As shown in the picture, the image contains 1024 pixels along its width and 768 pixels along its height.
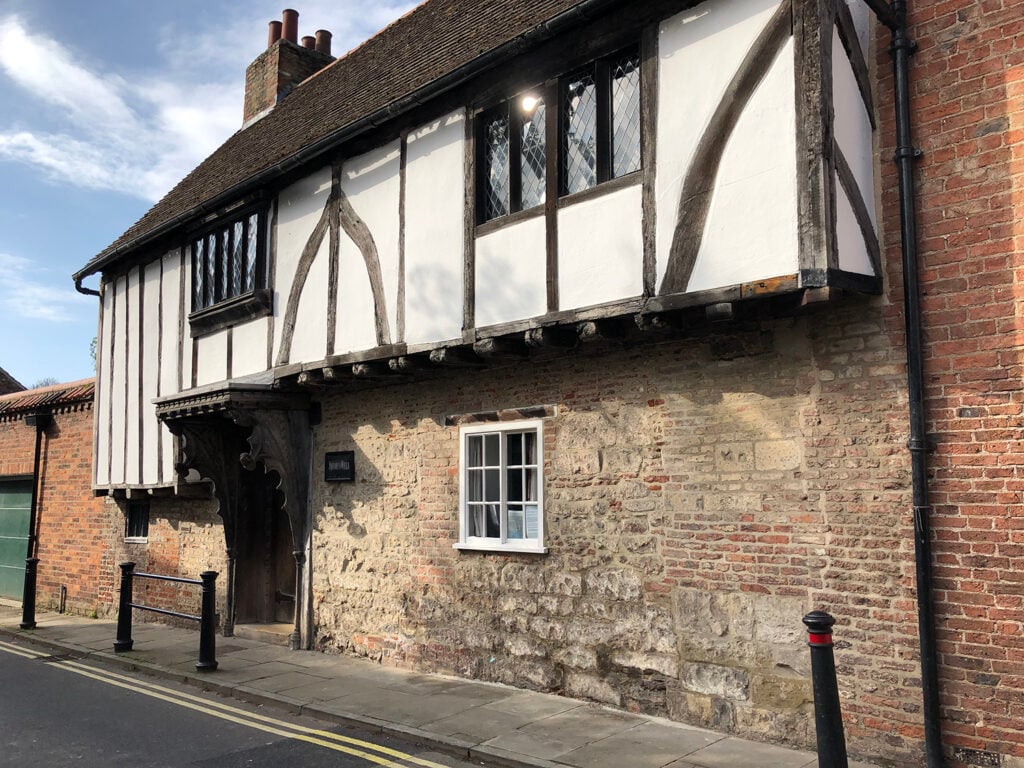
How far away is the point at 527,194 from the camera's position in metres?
7.70

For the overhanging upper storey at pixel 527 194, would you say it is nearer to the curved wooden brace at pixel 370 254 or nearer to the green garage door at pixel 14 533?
the curved wooden brace at pixel 370 254

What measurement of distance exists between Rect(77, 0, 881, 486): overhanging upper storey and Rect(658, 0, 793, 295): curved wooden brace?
0.02 m

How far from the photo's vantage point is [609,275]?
6.73m

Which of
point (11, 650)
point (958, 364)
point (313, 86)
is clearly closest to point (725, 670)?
point (958, 364)

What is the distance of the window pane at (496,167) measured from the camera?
7.92 m

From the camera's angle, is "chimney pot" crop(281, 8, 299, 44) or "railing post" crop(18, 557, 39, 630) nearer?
"railing post" crop(18, 557, 39, 630)

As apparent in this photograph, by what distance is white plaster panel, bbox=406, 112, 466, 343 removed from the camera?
812cm

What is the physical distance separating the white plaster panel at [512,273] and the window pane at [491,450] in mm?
1240

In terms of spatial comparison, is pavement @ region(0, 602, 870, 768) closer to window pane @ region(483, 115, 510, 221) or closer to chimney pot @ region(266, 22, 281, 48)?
window pane @ region(483, 115, 510, 221)

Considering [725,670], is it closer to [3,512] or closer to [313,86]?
[313,86]

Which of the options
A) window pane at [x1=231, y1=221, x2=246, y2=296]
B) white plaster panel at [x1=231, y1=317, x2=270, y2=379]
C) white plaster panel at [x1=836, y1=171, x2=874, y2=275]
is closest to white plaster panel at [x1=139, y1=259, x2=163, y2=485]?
window pane at [x1=231, y1=221, x2=246, y2=296]

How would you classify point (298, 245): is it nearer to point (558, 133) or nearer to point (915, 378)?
point (558, 133)

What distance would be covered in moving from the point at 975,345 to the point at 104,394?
1284 cm

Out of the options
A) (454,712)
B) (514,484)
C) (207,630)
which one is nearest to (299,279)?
(514,484)
